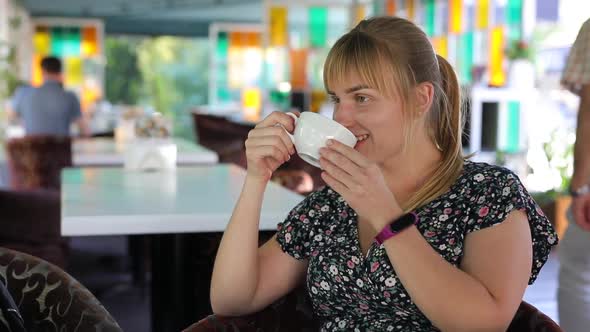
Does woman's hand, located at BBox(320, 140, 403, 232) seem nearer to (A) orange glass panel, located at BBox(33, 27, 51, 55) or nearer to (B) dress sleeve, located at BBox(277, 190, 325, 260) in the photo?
(B) dress sleeve, located at BBox(277, 190, 325, 260)

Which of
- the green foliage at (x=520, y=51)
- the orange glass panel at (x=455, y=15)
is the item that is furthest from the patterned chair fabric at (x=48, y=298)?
the orange glass panel at (x=455, y=15)

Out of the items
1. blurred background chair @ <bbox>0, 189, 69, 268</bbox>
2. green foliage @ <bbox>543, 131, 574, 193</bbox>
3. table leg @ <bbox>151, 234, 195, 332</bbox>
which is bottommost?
green foliage @ <bbox>543, 131, 574, 193</bbox>

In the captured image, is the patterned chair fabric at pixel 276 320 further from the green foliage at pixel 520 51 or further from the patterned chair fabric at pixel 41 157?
the green foliage at pixel 520 51

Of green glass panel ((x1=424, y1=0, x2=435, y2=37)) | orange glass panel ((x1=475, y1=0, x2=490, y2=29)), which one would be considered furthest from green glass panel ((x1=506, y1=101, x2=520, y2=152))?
green glass panel ((x1=424, y1=0, x2=435, y2=37))

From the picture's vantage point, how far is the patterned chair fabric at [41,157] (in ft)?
15.5

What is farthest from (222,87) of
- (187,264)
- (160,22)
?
(187,264)

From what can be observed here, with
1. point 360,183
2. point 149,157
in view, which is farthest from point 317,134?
point 149,157

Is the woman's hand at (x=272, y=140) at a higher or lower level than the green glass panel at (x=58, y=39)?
higher

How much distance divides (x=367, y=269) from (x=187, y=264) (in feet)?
2.94

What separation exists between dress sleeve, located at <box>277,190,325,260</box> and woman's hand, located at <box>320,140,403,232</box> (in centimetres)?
33

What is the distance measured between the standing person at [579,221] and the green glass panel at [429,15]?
8.28 metres

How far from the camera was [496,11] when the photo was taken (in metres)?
8.32

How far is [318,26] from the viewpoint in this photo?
42.2ft

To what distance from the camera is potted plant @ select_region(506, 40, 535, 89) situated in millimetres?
7359
